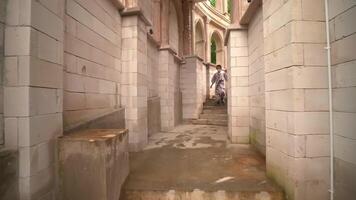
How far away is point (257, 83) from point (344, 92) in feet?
8.13

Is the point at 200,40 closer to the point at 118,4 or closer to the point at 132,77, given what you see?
the point at 118,4

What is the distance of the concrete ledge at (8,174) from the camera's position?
1.97 m

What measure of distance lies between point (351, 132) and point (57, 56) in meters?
3.53

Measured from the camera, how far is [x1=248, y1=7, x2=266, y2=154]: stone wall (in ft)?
14.8

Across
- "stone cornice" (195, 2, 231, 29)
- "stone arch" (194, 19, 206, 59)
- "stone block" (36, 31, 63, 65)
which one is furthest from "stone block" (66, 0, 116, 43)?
"stone arch" (194, 19, 206, 59)

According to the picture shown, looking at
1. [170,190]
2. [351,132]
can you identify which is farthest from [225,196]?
[351,132]

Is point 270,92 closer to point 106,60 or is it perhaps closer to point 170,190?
point 170,190

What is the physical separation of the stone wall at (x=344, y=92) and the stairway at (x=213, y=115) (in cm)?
683

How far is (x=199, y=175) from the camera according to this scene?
11.2 ft

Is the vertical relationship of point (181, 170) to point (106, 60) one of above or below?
below

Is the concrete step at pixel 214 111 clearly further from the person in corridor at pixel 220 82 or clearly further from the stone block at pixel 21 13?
the stone block at pixel 21 13

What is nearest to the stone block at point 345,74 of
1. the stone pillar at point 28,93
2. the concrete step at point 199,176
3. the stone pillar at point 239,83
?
the concrete step at point 199,176

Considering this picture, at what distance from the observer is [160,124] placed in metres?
8.40

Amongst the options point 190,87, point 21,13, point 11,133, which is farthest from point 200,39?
point 11,133
